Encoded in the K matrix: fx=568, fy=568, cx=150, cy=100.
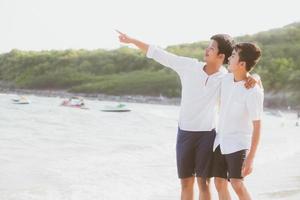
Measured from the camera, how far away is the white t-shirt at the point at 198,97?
380cm

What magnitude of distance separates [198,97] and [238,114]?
365 mm

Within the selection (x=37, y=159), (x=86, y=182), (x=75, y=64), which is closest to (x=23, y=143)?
(x=37, y=159)

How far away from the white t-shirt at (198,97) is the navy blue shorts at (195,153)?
0.05 metres

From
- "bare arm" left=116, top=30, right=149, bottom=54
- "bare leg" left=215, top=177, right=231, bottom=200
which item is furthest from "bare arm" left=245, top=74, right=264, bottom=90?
"bare arm" left=116, top=30, right=149, bottom=54

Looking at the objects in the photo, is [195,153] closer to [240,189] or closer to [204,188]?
[204,188]

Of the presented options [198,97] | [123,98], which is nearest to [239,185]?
[198,97]

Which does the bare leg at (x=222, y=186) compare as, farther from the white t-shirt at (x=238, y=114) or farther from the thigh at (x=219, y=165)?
the white t-shirt at (x=238, y=114)

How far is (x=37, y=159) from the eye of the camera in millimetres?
12062

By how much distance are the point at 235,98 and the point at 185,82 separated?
1.55ft

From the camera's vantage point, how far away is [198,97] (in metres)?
3.80

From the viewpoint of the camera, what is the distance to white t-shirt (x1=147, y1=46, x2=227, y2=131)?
12.5ft

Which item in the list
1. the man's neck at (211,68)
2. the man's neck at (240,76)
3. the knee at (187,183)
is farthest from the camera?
the knee at (187,183)

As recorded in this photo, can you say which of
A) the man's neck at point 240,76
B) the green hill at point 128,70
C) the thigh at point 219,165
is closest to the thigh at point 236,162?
the thigh at point 219,165

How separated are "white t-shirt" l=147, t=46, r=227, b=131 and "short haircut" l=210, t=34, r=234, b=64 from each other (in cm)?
12
